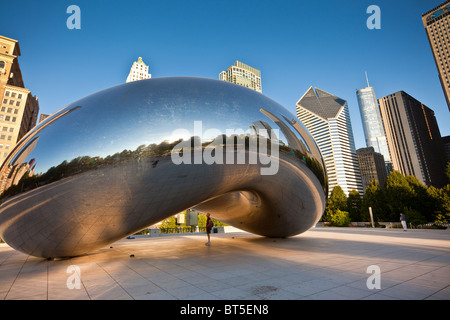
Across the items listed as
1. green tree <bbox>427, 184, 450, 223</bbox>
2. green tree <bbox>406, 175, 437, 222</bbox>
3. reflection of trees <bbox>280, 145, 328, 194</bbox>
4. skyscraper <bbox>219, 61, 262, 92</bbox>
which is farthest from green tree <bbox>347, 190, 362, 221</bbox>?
skyscraper <bbox>219, 61, 262, 92</bbox>

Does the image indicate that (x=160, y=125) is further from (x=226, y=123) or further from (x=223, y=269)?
(x=223, y=269)

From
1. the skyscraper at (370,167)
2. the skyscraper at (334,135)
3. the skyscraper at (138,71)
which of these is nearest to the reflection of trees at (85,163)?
the skyscraper at (138,71)

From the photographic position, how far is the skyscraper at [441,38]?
374 feet

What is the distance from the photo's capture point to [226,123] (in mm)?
5641

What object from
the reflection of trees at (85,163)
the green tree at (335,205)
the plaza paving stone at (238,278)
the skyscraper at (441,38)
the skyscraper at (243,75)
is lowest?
the plaza paving stone at (238,278)

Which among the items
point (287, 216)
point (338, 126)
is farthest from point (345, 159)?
point (287, 216)

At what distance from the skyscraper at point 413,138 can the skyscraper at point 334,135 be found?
2480 centimetres

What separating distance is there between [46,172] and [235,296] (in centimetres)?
445

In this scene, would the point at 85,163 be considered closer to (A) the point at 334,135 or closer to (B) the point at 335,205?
(B) the point at 335,205

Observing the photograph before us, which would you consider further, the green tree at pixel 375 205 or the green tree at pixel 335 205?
the green tree at pixel 335 205

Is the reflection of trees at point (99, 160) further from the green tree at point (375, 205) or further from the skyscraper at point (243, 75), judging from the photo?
the skyscraper at point (243, 75)

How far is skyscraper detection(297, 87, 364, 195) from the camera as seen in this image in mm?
162500
